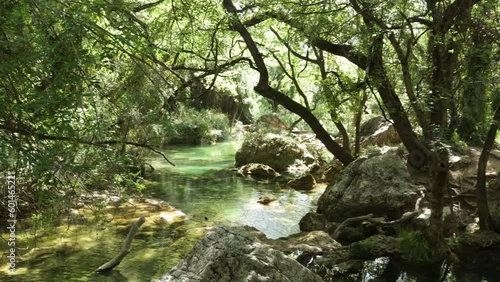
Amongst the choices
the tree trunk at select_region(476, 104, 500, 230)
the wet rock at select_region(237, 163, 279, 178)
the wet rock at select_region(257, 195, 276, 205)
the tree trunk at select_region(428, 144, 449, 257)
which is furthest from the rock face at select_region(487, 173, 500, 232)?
the wet rock at select_region(237, 163, 279, 178)

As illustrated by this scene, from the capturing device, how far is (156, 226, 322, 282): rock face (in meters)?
4.37

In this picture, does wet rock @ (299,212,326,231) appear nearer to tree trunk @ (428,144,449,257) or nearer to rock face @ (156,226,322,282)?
tree trunk @ (428,144,449,257)

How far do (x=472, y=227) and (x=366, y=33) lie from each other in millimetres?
4598

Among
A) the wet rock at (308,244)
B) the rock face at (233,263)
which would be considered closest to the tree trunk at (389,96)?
the wet rock at (308,244)

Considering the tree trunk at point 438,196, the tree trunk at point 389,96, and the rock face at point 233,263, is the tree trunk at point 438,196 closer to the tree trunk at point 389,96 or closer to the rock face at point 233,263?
the tree trunk at point 389,96

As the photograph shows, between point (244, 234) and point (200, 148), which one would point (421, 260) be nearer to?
point (244, 234)

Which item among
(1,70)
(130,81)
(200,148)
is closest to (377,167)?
(130,81)

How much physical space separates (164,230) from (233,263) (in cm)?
585

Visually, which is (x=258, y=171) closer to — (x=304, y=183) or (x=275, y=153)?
(x=275, y=153)

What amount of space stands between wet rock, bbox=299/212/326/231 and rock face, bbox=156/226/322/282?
5.23 metres

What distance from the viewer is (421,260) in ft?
25.0

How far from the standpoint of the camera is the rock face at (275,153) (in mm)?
18812

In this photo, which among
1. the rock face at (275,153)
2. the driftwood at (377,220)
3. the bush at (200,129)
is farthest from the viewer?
the bush at (200,129)

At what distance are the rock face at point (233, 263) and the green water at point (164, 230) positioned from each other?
2.12 meters
